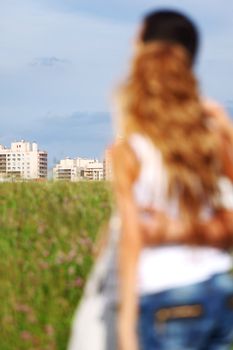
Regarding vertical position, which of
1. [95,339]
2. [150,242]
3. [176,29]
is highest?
[176,29]

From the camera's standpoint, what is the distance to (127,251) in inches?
167

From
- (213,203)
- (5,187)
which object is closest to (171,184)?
(213,203)

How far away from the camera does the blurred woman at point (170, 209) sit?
168 inches

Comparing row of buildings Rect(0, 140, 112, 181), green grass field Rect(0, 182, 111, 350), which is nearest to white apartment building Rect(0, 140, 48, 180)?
row of buildings Rect(0, 140, 112, 181)

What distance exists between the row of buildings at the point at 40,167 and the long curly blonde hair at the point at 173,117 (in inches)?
11.2

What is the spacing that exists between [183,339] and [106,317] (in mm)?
430

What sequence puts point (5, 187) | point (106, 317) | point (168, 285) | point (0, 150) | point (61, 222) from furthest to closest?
point (0, 150), point (5, 187), point (61, 222), point (106, 317), point (168, 285)

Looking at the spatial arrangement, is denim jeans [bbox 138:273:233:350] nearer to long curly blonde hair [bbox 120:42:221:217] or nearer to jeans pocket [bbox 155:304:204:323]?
jeans pocket [bbox 155:304:204:323]

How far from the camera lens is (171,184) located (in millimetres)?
4391

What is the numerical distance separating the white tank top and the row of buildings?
0.25 meters

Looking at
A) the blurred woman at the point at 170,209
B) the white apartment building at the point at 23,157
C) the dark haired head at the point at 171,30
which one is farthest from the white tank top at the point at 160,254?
the white apartment building at the point at 23,157

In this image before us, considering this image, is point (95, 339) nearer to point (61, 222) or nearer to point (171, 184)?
point (171, 184)

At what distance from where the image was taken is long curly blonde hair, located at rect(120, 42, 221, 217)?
14.3 feet

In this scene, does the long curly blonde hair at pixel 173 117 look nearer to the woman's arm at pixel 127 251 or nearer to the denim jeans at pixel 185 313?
the woman's arm at pixel 127 251
